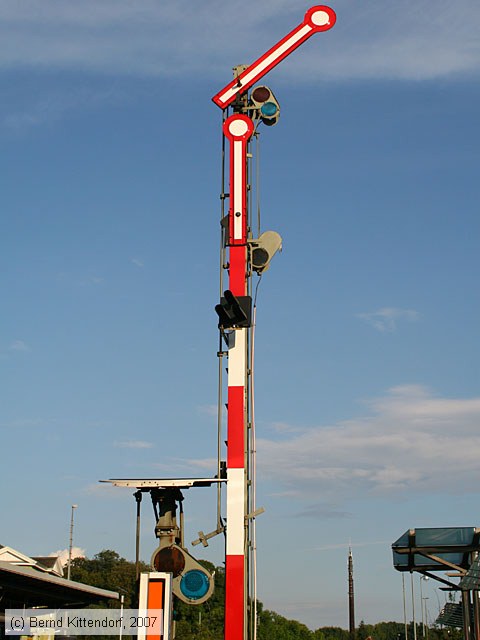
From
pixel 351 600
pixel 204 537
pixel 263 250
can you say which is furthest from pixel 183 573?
pixel 351 600

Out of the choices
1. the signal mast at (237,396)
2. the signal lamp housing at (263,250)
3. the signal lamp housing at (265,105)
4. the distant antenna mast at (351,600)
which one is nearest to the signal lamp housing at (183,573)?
the signal mast at (237,396)

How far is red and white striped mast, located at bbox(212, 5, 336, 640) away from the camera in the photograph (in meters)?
20.2

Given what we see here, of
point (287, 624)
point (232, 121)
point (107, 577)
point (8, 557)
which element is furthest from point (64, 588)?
point (287, 624)

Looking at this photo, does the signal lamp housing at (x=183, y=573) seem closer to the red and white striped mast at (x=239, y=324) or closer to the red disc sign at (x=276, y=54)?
the red and white striped mast at (x=239, y=324)

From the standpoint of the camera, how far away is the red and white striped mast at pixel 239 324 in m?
20.2

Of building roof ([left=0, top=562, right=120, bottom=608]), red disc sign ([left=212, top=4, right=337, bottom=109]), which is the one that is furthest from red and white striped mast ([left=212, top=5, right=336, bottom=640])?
building roof ([left=0, top=562, right=120, bottom=608])

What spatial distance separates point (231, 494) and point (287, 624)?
12632 cm

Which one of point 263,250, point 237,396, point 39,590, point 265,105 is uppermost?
point 265,105

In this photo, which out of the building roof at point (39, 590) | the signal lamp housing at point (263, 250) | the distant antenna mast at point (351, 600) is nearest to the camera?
→ the building roof at point (39, 590)

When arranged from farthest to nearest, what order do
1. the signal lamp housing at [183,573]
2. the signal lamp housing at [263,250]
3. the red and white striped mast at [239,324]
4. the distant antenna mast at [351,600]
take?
the distant antenna mast at [351,600] → the signal lamp housing at [263,250] → the red and white striped mast at [239,324] → the signal lamp housing at [183,573]

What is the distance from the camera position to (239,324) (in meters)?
21.8

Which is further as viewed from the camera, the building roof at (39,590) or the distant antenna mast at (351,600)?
the distant antenna mast at (351,600)

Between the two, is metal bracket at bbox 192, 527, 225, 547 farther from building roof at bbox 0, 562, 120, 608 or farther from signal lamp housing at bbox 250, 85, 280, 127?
signal lamp housing at bbox 250, 85, 280, 127

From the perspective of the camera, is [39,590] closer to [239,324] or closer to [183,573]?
[183,573]
